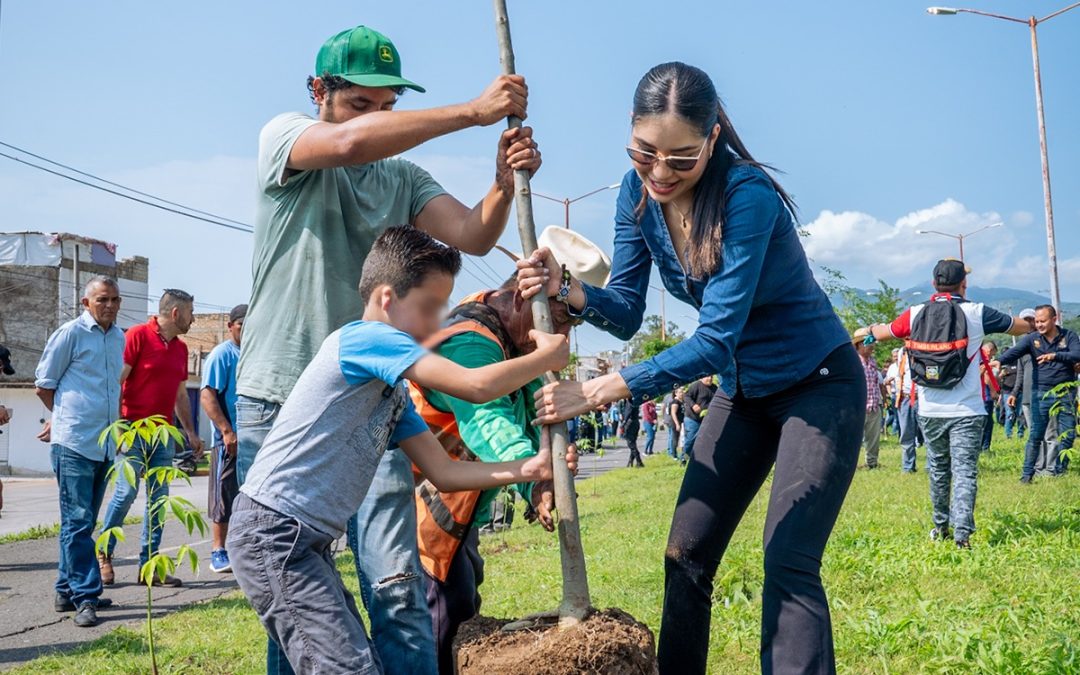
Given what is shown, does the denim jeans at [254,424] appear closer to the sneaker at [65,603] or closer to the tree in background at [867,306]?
the sneaker at [65,603]

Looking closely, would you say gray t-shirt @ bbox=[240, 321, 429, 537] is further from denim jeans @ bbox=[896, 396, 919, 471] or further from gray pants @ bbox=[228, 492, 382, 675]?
denim jeans @ bbox=[896, 396, 919, 471]

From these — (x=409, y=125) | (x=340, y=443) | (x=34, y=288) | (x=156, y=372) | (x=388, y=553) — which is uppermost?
(x=34, y=288)

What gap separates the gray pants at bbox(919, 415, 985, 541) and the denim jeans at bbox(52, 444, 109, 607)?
18.7 ft

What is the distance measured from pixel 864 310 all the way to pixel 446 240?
2555 centimetres

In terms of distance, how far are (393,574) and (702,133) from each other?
5.37 ft

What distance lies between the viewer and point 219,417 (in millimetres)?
7520

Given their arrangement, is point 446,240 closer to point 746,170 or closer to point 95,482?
point 746,170

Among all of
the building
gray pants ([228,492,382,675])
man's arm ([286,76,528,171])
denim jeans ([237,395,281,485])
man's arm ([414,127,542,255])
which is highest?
the building

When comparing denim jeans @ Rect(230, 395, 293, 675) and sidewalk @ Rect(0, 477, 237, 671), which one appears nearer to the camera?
denim jeans @ Rect(230, 395, 293, 675)

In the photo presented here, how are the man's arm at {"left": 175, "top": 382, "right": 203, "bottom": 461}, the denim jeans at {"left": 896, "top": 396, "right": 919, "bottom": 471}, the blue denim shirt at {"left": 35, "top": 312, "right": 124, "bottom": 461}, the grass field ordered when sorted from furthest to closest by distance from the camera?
the denim jeans at {"left": 896, "top": 396, "right": 919, "bottom": 471}, the man's arm at {"left": 175, "top": 382, "right": 203, "bottom": 461}, the blue denim shirt at {"left": 35, "top": 312, "right": 124, "bottom": 461}, the grass field

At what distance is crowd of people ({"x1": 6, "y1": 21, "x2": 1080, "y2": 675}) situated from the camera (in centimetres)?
286

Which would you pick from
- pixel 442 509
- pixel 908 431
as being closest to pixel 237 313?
pixel 442 509

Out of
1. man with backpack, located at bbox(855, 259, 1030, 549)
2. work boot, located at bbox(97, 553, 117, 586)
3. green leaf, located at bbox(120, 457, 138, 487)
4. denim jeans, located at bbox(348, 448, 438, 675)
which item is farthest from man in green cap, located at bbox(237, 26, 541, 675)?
work boot, located at bbox(97, 553, 117, 586)

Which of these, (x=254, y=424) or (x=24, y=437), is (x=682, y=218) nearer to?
(x=254, y=424)
